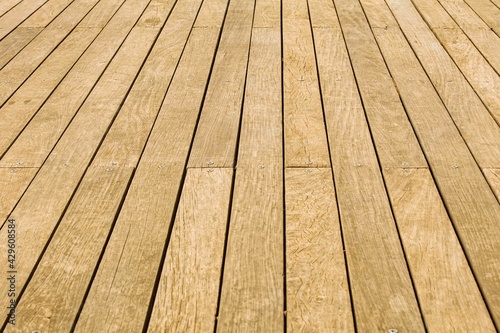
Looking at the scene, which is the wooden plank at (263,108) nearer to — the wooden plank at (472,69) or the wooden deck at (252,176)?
the wooden deck at (252,176)

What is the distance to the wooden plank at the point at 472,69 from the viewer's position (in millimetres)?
2570

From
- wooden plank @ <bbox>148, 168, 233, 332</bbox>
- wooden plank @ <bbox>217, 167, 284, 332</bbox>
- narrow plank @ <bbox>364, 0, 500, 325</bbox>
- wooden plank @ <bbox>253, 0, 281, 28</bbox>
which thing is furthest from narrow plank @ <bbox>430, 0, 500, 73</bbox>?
wooden plank @ <bbox>148, 168, 233, 332</bbox>

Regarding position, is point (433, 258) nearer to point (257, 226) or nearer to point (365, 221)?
point (365, 221)

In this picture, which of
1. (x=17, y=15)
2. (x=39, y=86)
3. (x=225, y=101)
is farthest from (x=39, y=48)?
(x=225, y=101)

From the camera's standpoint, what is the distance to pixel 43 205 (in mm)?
1963

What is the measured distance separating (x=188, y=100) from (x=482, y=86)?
1.15 meters

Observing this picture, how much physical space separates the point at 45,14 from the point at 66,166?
179cm

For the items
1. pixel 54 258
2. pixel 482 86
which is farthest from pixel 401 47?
pixel 54 258

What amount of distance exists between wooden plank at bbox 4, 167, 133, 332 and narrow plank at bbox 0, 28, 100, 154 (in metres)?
0.45

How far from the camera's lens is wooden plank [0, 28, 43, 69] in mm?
3115

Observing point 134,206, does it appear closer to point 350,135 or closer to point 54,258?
point 54,258

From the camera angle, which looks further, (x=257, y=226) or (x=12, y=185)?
(x=12, y=185)

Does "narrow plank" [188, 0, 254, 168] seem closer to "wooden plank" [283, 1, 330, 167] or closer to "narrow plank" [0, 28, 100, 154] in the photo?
"wooden plank" [283, 1, 330, 167]

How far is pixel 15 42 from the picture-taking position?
→ 3277 millimetres
